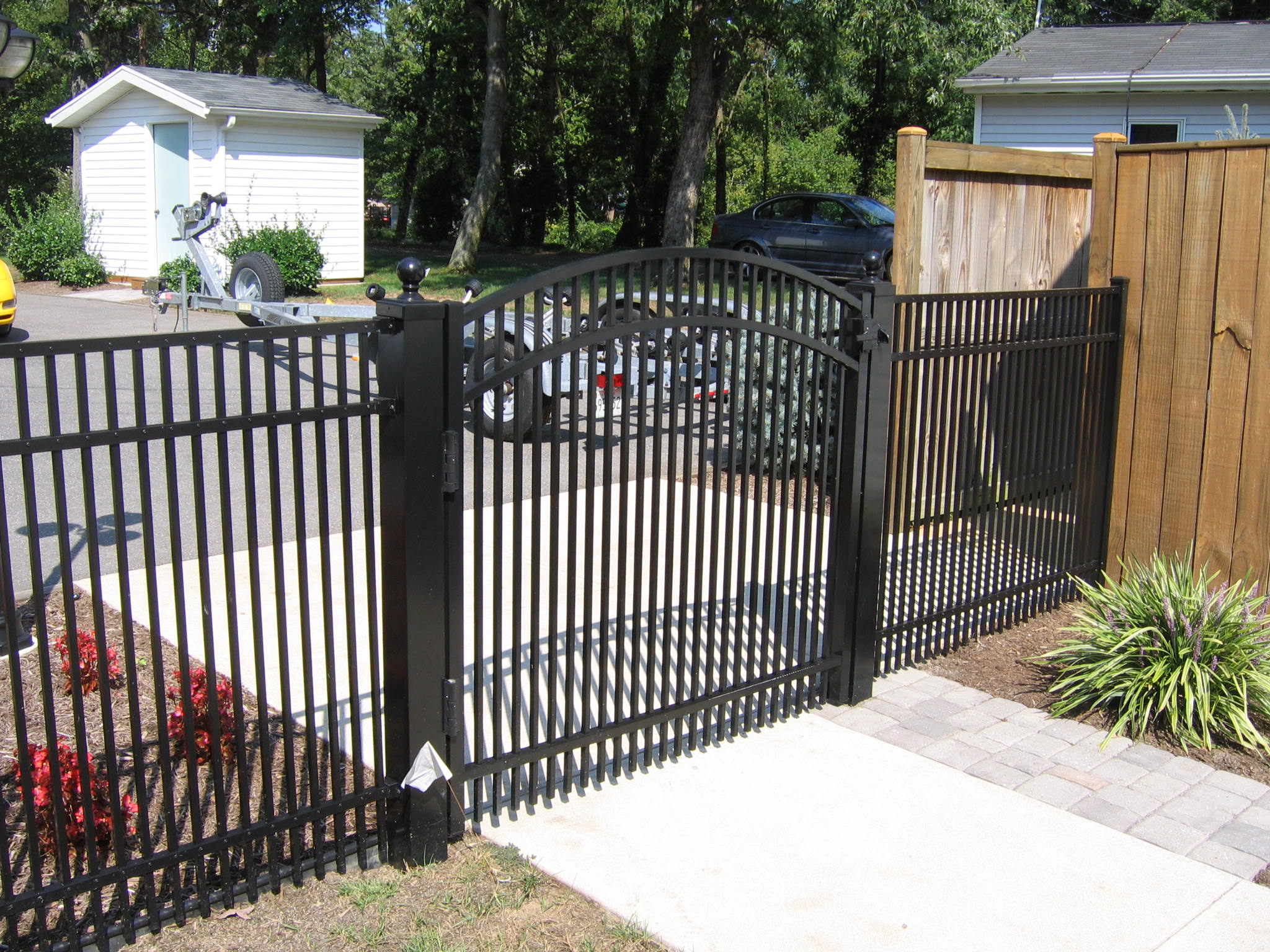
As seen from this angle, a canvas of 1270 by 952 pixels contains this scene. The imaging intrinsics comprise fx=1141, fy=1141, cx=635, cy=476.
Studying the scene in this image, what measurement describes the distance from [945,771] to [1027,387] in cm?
200

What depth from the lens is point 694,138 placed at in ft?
65.6

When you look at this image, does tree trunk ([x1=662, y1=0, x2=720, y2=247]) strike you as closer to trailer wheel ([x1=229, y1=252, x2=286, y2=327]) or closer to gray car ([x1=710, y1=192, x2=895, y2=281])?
gray car ([x1=710, y1=192, x2=895, y2=281])

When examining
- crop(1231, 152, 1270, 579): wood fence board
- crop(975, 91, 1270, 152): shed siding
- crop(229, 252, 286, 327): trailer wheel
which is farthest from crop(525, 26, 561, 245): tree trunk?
crop(1231, 152, 1270, 579): wood fence board

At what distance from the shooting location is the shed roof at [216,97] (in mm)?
17922

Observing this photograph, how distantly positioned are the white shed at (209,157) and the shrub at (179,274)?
0.98 metres

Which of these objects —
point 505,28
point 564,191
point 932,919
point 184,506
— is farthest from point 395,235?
point 932,919

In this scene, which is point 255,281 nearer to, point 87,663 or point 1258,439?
point 87,663

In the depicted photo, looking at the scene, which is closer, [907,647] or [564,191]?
[907,647]

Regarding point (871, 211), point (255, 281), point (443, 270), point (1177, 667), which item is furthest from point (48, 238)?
point (1177, 667)

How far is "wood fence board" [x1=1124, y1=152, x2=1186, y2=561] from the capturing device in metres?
5.57

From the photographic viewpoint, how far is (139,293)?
1847cm

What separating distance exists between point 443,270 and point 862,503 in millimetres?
17946

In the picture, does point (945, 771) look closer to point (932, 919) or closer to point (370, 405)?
point (932, 919)

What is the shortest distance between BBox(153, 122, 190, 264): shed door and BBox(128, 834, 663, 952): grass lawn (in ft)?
57.8
